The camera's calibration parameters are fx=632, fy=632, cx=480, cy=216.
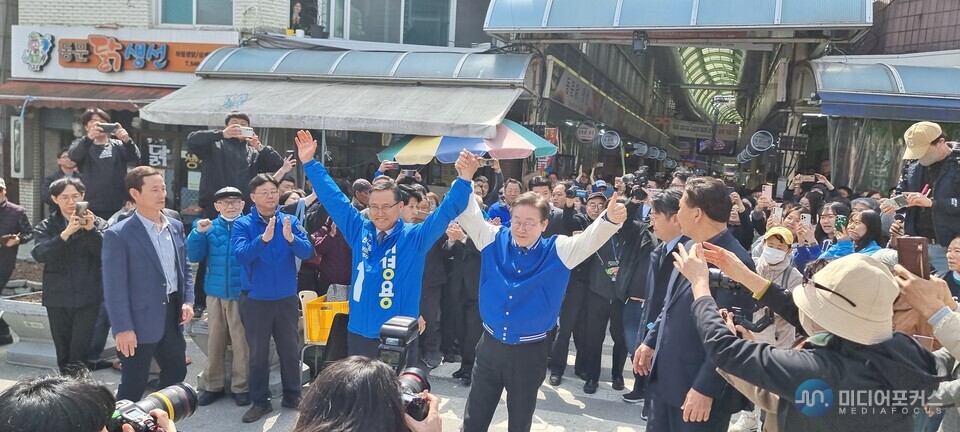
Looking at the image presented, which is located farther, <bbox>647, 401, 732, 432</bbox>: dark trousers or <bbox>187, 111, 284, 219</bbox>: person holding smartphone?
<bbox>187, 111, 284, 219</bbox>: person holding smartphone

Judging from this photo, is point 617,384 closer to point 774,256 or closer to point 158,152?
point 774,256

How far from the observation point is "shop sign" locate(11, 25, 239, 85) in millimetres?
11383

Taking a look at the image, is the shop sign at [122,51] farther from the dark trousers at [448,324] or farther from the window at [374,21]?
the dark trousers at [448,324]

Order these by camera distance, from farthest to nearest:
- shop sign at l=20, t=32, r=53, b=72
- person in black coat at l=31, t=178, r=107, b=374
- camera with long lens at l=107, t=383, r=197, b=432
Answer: shop sign at l=20, t=32, r=53, b=72 < person in black coat at l=31, t=178, r=107, b=374 < camera with long lens at l=107, t=383, r=197, b=432

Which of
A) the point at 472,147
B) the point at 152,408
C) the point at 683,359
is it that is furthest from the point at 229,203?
the point at 472,147

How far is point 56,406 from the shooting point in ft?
5.47

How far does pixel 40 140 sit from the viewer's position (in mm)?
12227

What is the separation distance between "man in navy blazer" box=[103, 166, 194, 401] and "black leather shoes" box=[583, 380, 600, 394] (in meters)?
3.27

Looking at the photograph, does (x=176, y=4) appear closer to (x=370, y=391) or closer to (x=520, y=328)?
(x=520, y=328)

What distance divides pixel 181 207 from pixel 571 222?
8485 millimetres

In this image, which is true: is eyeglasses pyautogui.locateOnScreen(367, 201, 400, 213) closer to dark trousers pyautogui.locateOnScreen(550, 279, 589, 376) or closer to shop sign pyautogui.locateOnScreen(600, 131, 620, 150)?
dark trousers pyautogui.locateOnScreen(550, 279, 589, 376)

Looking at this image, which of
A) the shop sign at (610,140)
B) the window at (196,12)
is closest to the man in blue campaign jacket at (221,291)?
the window at (196,12)

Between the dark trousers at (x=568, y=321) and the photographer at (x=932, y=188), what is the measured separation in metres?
2.74

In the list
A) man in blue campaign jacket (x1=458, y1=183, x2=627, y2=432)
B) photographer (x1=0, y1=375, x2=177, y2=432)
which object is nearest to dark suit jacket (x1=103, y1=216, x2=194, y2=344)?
man in blue campaign jacket (x1=458, y1=183, x2=627, y2=432)
